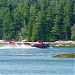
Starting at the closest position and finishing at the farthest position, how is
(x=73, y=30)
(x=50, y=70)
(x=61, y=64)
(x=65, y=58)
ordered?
(x=50, y=70)
(x=61, y=64)
(x=65, y=58)
(x=73, y=30)

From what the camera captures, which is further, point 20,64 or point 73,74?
point 20,64

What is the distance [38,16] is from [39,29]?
556 centimetres

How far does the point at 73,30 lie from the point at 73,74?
11380cm

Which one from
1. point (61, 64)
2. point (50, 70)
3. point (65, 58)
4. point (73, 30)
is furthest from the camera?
point (73, 30)

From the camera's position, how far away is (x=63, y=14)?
19575cm

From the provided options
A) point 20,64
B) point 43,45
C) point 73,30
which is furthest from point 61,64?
point 73,30

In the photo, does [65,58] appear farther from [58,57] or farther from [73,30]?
[73,30]

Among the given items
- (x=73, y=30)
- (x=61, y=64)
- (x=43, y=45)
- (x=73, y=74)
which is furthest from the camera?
(x=73, y=30)

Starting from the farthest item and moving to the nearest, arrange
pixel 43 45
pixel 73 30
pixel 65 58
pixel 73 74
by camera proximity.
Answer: pixel 73 30 < pixel 43 45 < pixel 65 58 < pixel 73 74

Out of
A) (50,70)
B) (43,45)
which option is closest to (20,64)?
(50,70)

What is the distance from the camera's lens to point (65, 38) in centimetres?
19475

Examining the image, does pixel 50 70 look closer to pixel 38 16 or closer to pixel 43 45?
pixel 43 45

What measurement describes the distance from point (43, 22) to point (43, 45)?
25.8 m

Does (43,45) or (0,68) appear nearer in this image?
(0,68)
